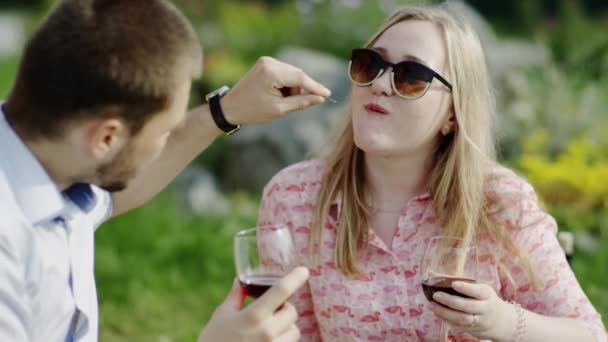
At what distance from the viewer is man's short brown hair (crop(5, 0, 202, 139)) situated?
7.29 feet

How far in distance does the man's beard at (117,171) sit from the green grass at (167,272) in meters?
2.79

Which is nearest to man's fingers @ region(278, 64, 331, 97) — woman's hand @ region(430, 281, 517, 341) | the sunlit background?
woman's hand @ region(430, 281, 517, 341)

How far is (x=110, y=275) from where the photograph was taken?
5.90 m

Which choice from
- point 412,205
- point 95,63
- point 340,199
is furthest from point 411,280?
point 95,63

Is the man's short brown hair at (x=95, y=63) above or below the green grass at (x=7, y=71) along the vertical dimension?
above

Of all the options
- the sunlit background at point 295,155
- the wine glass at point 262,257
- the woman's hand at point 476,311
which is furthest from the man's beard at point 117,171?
the sunlit background at point 295,155

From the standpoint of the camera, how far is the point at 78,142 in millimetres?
2311

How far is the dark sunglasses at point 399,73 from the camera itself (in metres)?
3.33

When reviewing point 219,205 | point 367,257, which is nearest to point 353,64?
point 367,257

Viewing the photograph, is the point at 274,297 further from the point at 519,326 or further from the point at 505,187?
the point at 505,187

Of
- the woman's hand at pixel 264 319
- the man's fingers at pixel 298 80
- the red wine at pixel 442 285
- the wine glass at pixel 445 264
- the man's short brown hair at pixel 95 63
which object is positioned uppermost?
Result: the man's short brown hair at pixel 95 63

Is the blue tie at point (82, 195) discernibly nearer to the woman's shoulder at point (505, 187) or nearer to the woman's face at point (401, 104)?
the woman's face at point (401, 104)

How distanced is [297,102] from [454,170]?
65 cm

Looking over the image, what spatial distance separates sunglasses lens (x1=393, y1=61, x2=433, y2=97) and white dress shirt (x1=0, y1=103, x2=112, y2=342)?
1.22 metres
